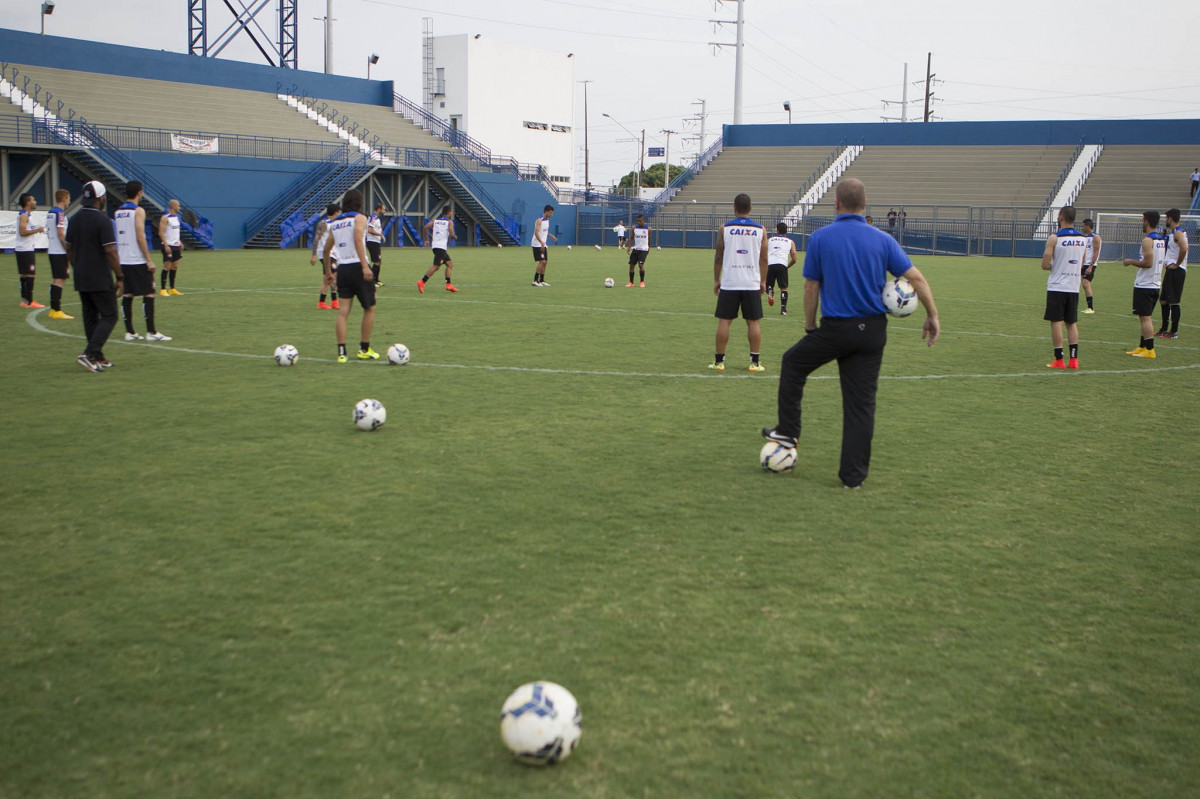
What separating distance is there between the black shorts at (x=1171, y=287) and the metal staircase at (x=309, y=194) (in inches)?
1346

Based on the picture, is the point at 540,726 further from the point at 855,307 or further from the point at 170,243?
the point at 170,243

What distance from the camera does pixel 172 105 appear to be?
44.9m

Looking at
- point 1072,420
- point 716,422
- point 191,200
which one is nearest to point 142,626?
point 716,422

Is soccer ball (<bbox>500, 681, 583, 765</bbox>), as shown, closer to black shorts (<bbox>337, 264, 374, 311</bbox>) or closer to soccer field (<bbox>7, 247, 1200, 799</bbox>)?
soccer field (<bbox>7, 247, 1200, 799</bbox>)

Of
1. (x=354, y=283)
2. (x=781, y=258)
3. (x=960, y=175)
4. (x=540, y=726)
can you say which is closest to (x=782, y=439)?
(x=540, y=726)

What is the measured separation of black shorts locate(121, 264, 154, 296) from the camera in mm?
13609

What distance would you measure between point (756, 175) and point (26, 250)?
5144cm

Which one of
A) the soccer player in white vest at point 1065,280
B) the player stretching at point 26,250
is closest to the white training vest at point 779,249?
the soccer player in white vest at point 1065,280

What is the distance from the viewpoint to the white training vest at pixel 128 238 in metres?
13.5

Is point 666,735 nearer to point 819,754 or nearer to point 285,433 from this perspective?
point 819,754

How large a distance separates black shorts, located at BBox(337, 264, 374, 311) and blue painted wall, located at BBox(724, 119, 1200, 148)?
5616cm

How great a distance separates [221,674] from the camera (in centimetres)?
405

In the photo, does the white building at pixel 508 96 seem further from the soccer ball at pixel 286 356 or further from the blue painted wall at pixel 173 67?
the soccer ball at pixel 286 356

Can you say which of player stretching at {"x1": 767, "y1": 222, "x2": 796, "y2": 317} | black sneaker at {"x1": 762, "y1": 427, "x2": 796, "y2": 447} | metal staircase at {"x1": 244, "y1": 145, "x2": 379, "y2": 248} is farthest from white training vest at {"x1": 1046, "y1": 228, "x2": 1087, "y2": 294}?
metal staircase at {"x1": 244, "y1": 145, "x2": 379, "y2": 248}
